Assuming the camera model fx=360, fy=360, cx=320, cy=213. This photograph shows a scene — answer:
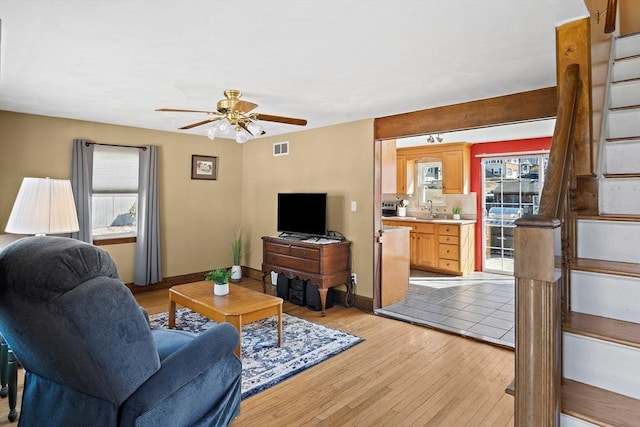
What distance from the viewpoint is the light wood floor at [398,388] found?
7.53 feet

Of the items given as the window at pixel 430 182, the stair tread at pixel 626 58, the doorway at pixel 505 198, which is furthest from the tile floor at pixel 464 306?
the stair tread at pixel 626 58

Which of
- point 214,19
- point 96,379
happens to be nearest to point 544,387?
point 96,379

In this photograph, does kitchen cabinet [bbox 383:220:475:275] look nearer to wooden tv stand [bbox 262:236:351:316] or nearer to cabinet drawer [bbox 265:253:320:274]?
wooden tv stand [bbox 262:236:351:316]

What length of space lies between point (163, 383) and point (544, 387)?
1502 mm

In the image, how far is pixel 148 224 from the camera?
508 centimetres

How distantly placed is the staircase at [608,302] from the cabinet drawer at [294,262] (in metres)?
2.92

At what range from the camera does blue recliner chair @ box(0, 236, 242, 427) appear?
1.42 meters

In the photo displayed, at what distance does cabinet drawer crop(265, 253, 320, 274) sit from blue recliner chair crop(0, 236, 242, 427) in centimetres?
253

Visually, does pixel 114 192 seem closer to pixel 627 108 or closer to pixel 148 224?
pixel 148 224

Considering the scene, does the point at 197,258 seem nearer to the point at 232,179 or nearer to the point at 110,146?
the point at 232,179

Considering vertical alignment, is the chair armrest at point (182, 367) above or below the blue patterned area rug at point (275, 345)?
above

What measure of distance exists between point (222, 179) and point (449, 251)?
4.22m

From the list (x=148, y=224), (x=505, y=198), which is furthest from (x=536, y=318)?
(x=505, y=198)

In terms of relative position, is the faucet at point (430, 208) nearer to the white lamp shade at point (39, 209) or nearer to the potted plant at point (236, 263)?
the potted plant at point (236, 263)
